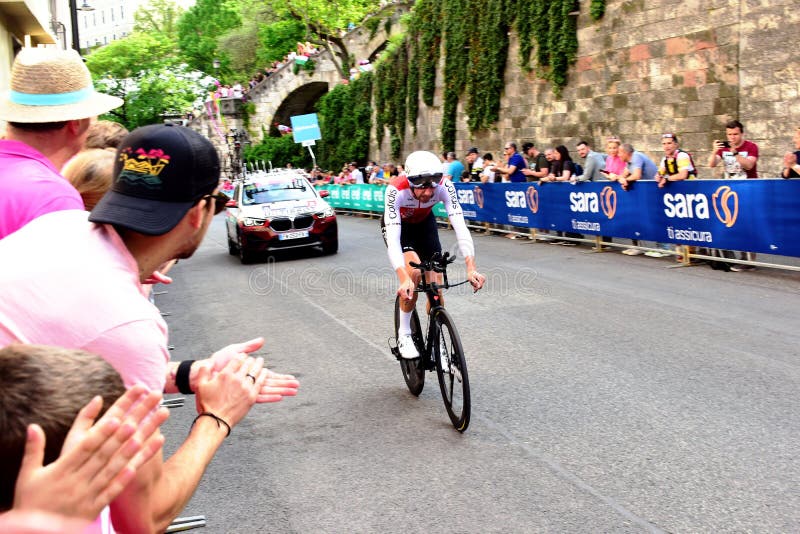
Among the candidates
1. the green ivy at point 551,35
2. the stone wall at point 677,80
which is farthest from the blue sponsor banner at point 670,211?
the green ivy at point 551,35

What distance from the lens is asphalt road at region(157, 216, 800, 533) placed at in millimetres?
4387

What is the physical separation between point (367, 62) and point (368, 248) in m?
27.5

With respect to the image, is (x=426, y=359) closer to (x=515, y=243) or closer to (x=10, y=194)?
(x=10, y=194)

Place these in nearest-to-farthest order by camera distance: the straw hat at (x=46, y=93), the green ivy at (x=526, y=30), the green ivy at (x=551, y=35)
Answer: the straw hat at (x=46, y=93), the green ivy at (x=551, y=35), the green ivy at (x=526, y=30)

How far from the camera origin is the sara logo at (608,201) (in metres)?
15.0

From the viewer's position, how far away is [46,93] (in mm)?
3211

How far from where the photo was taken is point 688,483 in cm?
457

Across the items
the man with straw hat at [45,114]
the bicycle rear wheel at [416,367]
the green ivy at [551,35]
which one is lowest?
the bicycle rear wheel at [416,367]

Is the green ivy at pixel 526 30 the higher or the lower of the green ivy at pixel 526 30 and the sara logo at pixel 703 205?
the higher

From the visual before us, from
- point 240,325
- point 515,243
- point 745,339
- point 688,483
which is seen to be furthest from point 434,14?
point 688,483

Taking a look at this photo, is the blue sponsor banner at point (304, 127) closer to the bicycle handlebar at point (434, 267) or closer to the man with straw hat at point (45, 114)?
the bicycle handlebar at point (434, 267)

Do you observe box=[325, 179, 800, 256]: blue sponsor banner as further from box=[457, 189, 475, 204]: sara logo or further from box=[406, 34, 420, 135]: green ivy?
box=[406, 34, 420, 135]: green ivy

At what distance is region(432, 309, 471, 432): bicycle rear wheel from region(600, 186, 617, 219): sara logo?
9.45 m

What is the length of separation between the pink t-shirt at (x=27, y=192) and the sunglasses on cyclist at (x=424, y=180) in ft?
11.4
